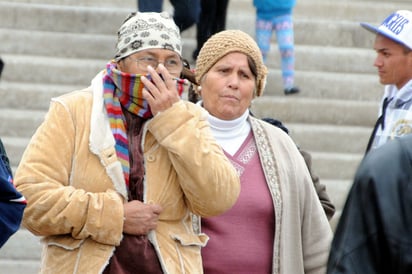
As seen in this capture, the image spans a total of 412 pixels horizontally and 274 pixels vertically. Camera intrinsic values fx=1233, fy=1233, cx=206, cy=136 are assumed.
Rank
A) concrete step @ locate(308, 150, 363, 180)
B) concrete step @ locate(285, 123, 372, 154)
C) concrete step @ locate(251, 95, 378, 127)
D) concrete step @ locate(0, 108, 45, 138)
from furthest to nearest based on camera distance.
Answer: concrete step @ locate(251, 95, 378, 127), concrete step @ locate(285, 123, 372, 154), concrete step @ locate(308, 150, 363, 180), concrete step @ locate(0, 108, 45, 138)

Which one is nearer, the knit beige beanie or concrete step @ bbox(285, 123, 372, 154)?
the knit beige beanie

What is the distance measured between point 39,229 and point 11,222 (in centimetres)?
18

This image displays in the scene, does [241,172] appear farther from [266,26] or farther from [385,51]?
[266,26]

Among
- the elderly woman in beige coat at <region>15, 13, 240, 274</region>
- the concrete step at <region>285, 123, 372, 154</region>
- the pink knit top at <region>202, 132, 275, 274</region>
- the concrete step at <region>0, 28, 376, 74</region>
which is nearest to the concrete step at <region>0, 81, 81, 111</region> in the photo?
the concrete step at <region>0, 28, 376, 74</region>

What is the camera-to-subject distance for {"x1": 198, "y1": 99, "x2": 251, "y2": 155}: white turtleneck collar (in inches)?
197

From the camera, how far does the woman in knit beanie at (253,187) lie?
4820 mm

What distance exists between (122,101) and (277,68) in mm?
5654

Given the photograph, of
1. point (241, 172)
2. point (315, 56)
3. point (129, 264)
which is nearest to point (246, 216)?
point (241, 172)

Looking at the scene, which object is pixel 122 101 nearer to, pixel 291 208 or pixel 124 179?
pixel 124 179

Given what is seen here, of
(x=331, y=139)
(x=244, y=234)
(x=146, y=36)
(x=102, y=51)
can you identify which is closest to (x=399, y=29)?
(x=244, y=234)

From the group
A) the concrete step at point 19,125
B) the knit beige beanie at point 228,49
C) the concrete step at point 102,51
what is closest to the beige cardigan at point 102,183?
the knit beige beanie at point 228,49

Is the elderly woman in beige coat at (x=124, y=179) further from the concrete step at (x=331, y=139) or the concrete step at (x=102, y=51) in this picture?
the concrete step at (x=102, y=51)

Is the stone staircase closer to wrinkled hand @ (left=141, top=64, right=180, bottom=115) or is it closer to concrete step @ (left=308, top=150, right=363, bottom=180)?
concrete step @ (left=308, top=150, right=363, bottom=180)

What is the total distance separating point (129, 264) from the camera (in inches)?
172
